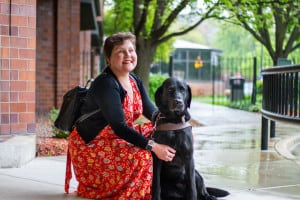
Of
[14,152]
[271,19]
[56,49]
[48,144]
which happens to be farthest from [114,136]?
[271,19]

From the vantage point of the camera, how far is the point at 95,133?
171 inches

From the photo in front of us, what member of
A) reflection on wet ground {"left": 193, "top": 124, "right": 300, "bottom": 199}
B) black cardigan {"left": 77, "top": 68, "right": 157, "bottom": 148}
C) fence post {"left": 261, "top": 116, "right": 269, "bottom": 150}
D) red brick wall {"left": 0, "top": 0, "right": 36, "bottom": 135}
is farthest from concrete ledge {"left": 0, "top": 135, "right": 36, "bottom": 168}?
fence post {"left": 261, "top": 116, "right": 269, "bottom": 150}

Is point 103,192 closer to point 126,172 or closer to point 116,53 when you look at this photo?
point 126,172

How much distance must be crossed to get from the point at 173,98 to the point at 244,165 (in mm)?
3206

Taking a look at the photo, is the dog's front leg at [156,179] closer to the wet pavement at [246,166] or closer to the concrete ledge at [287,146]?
the wet pavement at [246,166]

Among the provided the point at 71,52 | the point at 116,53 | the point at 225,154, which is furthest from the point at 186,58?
the point at 116,53

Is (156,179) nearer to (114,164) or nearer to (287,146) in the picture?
(114,164)

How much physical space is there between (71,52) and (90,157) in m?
10.0

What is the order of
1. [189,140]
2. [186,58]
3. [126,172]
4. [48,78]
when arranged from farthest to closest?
1. [186,58]
2. [48,78]
3. [126,172]
4. [189,140]

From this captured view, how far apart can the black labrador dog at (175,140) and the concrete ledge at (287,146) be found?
143 inches

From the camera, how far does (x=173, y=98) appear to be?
12.1 feet

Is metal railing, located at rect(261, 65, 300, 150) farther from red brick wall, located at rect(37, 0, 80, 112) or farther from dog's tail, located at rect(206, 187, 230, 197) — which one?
red brick wall, located at rect(37, 0, 80, 112)

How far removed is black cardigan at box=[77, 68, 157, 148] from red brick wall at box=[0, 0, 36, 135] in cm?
203

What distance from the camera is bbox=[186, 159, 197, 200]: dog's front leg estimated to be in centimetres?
390
